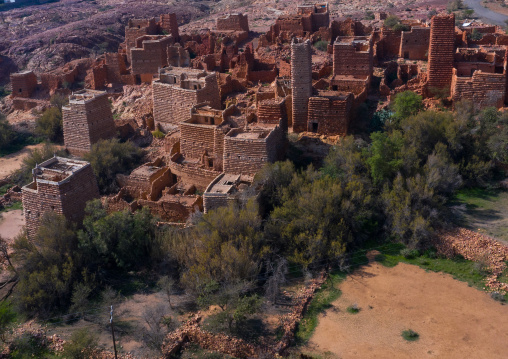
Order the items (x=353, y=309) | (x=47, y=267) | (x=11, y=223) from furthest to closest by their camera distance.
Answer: (x=11, y=223), (x=47, y=267), (x=353, y=309)

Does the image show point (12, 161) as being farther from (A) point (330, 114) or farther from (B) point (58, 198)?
(A) point (330, 114)

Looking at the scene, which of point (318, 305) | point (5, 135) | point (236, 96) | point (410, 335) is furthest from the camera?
point (5, 135)

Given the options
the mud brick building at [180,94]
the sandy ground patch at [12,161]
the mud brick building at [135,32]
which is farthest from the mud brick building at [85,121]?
the mud brick building at [135,32]

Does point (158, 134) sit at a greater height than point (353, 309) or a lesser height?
greater

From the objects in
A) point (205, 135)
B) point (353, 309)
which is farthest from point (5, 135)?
point (353, 309)

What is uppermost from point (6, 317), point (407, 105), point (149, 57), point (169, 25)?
point (169, 25)

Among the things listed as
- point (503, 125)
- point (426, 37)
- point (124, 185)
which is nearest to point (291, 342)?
point (124, 185)

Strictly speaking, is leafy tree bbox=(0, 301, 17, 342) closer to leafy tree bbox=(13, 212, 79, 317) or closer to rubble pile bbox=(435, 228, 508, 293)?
leafy tree bbox=(13, 212, 79, 317)

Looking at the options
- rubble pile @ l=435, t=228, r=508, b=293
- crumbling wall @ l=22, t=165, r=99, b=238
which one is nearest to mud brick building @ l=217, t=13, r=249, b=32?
crumbling wall @ l=22, t=165, r=99, b=238
